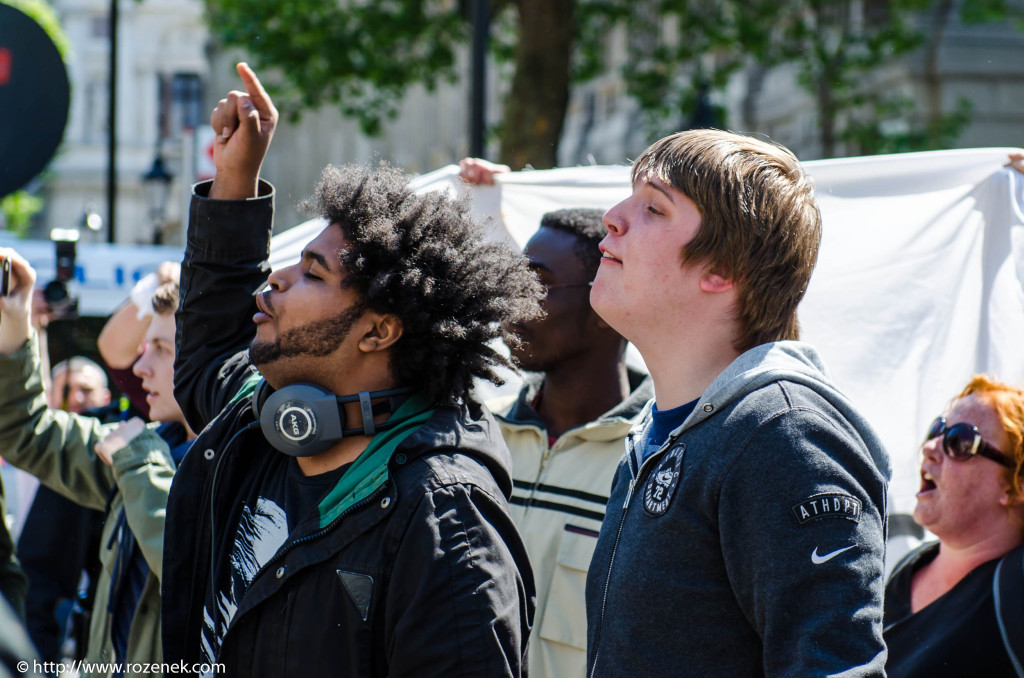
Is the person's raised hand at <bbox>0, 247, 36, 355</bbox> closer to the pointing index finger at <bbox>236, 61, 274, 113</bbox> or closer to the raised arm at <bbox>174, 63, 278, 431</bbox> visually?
the raised arm at <bbox>174, 63, 278, 431</bbox>

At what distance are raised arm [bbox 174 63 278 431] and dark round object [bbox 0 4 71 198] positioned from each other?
1.70ft

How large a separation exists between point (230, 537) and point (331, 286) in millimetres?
593

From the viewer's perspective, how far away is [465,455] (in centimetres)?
242

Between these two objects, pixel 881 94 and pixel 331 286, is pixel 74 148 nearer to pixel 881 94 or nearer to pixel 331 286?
pixel 881 94

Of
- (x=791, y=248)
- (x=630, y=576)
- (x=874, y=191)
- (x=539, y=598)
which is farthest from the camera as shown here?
(x=874, y=191)

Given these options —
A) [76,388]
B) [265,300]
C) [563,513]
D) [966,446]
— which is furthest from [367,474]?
[76,388]

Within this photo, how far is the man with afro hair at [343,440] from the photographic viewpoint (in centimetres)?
224

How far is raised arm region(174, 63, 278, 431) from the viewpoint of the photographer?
9.00 ft

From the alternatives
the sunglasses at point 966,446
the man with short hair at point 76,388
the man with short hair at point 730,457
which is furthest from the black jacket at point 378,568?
the man with short hair at point 76,388

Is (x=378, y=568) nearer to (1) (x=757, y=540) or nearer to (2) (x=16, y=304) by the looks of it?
(1) (x=757, y=540)

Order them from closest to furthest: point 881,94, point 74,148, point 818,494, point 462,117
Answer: point 818,494, point 881,94, point 462,117, point 74,148

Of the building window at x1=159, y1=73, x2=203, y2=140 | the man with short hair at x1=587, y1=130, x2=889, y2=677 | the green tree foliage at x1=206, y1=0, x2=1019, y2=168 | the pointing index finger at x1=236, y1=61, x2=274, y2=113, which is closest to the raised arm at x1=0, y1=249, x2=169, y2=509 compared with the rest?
the pointing index finger at x1=236, y1=61, x2=274, y2=113

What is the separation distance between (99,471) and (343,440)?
5.23ft

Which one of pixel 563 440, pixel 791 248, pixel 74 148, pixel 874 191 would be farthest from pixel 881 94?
pixel 74 148
